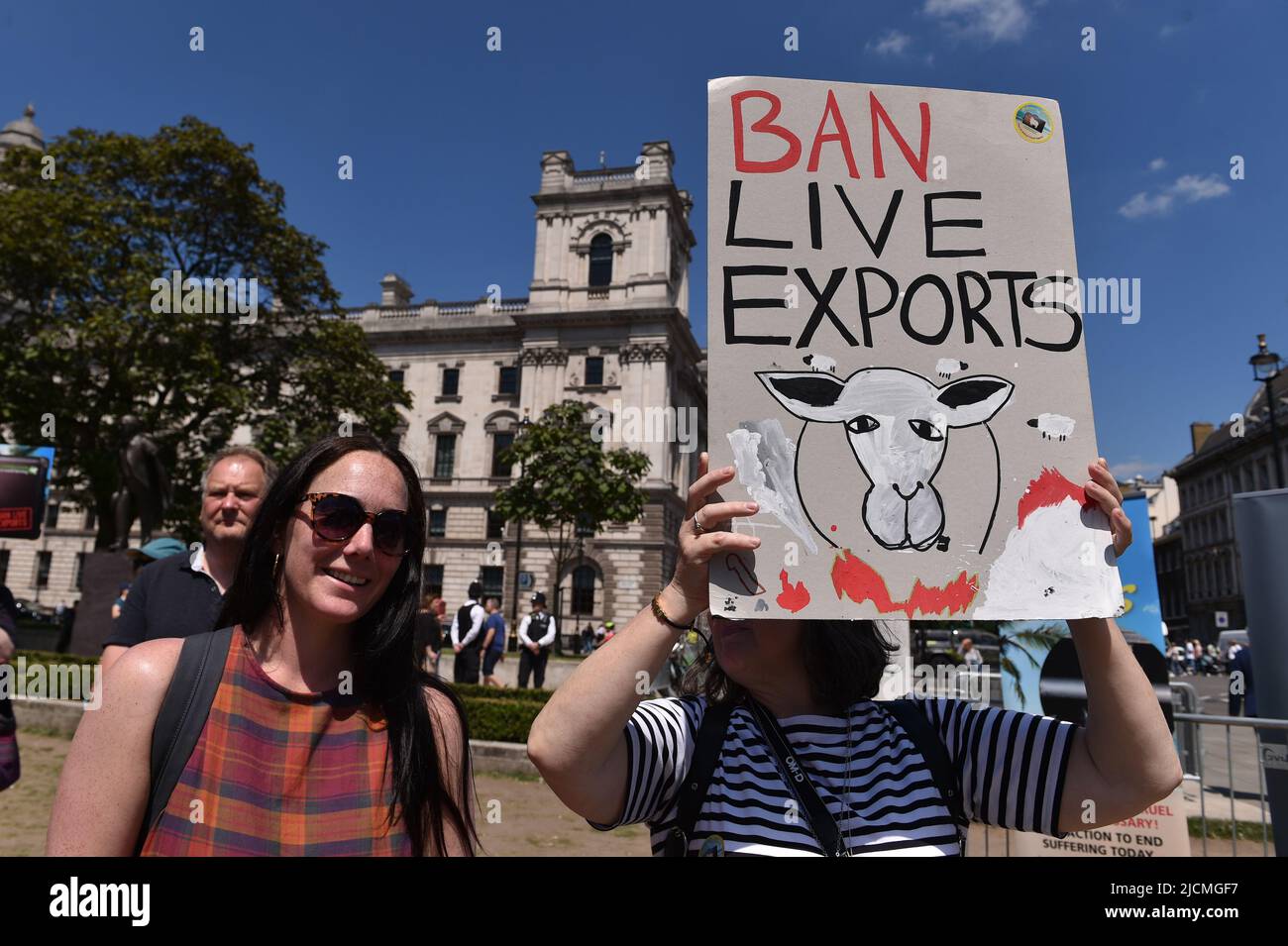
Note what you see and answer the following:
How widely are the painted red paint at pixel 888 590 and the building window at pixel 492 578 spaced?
140ft

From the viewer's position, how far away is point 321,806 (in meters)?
1.74

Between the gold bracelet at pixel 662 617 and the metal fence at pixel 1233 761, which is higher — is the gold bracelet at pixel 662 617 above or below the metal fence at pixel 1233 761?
above

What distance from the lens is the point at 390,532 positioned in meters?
1.99

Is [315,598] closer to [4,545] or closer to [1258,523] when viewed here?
[1258,523]

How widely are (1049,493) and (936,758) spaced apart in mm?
612

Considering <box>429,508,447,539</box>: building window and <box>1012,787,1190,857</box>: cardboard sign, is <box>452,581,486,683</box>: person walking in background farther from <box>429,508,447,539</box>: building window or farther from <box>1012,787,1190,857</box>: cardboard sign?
<box>429,508,447,539</box>: building window

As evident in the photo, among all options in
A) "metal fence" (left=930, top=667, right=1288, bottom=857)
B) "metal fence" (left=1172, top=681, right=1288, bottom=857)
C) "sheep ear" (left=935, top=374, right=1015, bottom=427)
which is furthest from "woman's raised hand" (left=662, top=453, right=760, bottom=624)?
"metal fence" (left=1172, top=681, right=1288, bottom=857)

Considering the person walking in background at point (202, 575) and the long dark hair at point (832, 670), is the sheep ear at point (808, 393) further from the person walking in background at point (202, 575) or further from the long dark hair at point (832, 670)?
the person walking in background at point (202, 575)

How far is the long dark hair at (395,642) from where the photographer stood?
1.82 m

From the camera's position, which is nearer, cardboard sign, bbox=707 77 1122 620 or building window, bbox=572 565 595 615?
cardboard sign, bbox=707 77 1122 620

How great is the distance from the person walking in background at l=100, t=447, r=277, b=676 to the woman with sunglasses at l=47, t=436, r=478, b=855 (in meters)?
1.57

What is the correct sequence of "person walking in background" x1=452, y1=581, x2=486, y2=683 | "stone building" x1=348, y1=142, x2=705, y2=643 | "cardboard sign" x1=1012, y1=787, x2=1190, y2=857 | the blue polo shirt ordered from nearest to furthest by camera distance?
the blue polo shirt, "cardboard sign" x1=1012, y1=787, x2=1190, y2=857, "person walking in background" x1=452, y1=581, x2=486, y2=683, "stone building" x1=348, y1=142, x2=705, y2=643

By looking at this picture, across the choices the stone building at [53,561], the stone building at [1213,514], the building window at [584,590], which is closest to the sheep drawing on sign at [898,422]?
the building window at [584,590]

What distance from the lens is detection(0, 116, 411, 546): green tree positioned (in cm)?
1922
